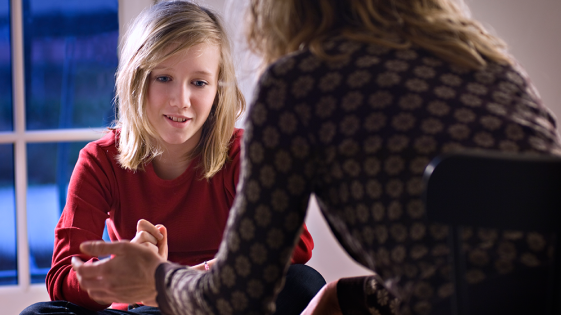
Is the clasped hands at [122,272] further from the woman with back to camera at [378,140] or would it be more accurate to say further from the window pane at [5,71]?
the window pane at [5,71]

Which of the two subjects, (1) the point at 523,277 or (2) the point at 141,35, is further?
(2) the point at 141,35

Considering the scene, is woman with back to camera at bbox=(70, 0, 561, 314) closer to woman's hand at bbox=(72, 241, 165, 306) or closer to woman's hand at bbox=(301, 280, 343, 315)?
woman's hand at bbox=(72, 241, 165, 306)

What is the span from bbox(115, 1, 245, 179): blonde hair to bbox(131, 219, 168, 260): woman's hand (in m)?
0.27

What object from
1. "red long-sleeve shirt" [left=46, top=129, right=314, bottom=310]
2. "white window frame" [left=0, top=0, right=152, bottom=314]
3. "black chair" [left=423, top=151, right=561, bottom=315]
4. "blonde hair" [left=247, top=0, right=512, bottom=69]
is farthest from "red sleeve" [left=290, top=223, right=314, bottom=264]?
"white window frame" [left=0, top=0, right=152, bottom=314]

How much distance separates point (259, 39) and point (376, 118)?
25 cm

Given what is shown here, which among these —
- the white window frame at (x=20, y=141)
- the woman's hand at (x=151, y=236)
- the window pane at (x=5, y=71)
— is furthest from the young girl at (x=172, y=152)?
the window pane at (x=5, y=71)

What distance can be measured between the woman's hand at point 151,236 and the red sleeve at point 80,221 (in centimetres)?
16

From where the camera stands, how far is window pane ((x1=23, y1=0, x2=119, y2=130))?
1.94 m

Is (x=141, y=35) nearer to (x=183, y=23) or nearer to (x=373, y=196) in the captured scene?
(x=183, y=23)

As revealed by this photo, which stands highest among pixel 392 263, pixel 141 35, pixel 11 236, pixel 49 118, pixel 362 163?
pixel 141 35

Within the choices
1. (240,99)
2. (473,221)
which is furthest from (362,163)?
(240,99)

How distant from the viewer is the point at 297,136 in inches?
24.4

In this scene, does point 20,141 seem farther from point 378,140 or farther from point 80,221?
point 378,140

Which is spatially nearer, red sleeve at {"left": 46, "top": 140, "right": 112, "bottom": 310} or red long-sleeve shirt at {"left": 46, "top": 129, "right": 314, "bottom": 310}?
red sleeve at {"left": 46, "top": 140, "right": 112, "bottom": 310}
